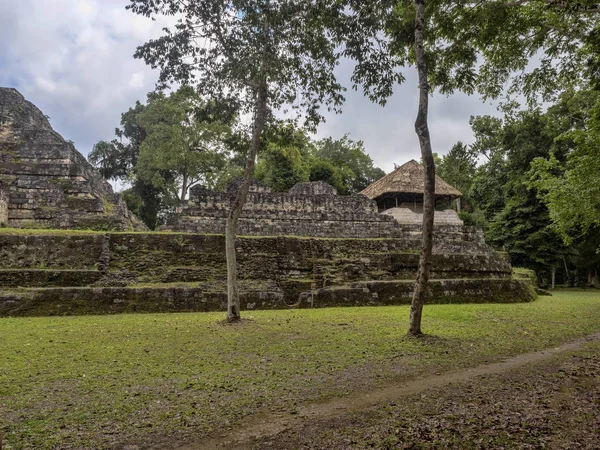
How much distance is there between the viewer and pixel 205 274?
36.5 feet

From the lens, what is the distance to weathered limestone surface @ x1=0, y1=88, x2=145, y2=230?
1359 cm

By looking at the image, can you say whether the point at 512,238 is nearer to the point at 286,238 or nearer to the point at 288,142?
the point at 286,238

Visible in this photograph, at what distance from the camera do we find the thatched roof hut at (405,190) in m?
21.2

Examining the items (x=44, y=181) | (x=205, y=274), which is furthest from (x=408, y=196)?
(x=44, y=181)

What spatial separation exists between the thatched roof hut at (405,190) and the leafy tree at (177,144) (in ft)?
35.5

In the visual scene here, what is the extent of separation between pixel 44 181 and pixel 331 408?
597 inches

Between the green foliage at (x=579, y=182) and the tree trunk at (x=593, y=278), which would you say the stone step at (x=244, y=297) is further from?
the tree trunk at (x=593, y=278)

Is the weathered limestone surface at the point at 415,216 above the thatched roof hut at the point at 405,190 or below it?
below

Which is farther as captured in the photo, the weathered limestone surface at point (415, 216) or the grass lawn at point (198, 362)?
the weathered limestone surface at point (415, 216)

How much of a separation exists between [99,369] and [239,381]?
5.65ft

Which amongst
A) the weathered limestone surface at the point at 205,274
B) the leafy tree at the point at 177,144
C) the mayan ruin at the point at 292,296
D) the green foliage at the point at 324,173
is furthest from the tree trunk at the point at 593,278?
the leafy tree at the point at 177,144

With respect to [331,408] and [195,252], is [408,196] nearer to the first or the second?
[195,252]

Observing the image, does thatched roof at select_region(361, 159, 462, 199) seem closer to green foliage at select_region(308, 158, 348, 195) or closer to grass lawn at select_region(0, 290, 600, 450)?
green foliage at select_region(308, 158, 348, 195)

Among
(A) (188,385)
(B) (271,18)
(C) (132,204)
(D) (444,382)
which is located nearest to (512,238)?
(B) (271,18)
